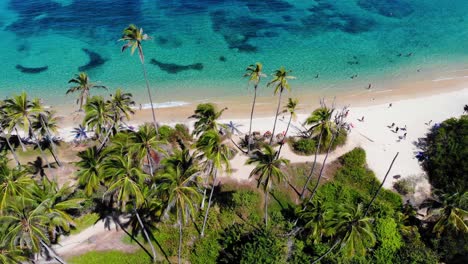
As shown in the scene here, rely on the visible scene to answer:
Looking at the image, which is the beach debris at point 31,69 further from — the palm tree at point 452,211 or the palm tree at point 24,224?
the palm tree at point 452,211

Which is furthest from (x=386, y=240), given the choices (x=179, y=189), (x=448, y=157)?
(x=179, y=189)

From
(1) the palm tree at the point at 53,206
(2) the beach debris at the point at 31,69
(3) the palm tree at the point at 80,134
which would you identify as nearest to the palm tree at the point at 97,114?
(1) the palm tree at the point at 53,206

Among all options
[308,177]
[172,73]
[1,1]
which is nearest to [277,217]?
[308,177]

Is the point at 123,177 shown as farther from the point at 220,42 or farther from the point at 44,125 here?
the point at 220,42

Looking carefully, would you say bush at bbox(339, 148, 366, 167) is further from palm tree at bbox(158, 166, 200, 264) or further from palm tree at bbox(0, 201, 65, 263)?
palm tree at bbox(0, 201, 65, 263)

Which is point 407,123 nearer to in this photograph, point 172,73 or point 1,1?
point 172,73

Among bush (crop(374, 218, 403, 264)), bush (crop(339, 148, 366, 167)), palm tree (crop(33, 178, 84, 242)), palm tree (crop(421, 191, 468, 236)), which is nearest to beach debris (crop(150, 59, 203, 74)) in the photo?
bush (crop(339, 148, 366, 167))
